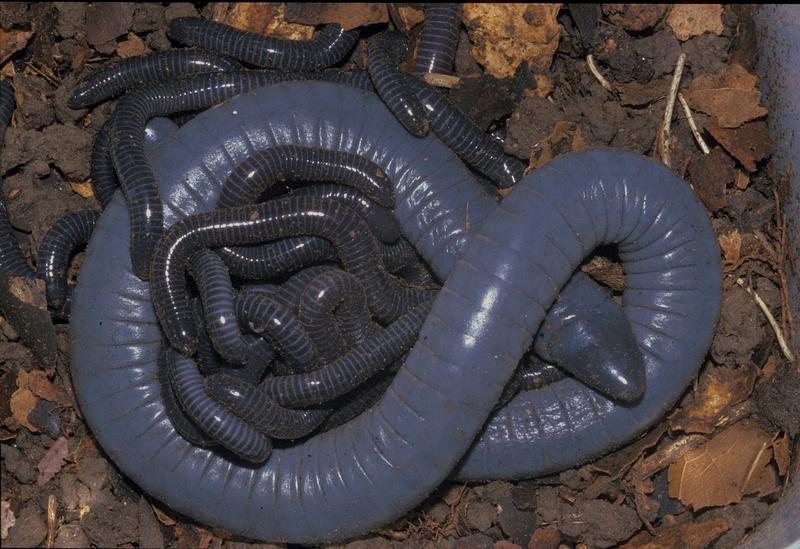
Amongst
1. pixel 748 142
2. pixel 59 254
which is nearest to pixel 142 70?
pixel 59 254

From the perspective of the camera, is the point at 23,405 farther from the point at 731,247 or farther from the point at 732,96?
the point at 732,96

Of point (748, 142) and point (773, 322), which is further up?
point (748, 142)

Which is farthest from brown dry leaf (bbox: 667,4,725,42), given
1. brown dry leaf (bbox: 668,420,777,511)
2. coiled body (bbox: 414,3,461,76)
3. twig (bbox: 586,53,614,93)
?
brown dry leaf (bbox: 668,420,777,511)

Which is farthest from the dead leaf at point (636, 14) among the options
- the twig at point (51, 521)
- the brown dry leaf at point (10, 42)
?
the twig at point (51, 521)

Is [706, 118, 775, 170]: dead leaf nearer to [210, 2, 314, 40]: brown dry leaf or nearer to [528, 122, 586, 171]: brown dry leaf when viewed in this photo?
[528, 122, 586, 171]: brown dry leaf

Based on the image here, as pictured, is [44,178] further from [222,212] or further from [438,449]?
[438,449]
